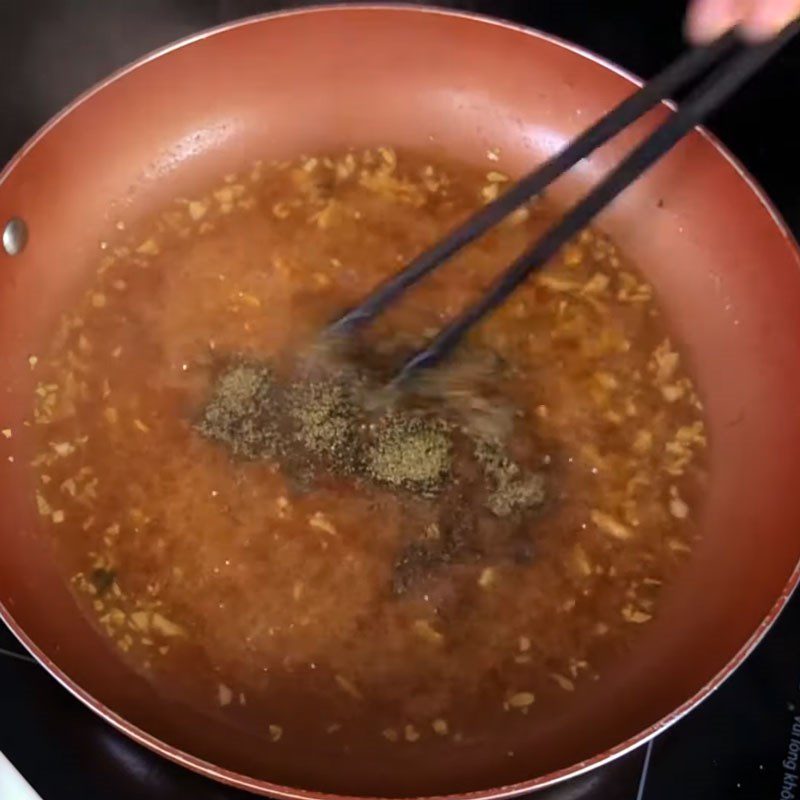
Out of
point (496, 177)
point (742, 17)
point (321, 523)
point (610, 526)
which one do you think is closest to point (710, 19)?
point (742, 17)

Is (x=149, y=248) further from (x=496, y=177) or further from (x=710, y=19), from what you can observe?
(x=710, y=19)

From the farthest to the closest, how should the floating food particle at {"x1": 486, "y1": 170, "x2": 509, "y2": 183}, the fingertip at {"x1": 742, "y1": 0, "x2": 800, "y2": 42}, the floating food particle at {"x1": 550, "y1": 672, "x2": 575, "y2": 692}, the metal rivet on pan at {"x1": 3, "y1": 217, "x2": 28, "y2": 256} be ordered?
the floating food particle at {"x1": 486, "y1": 170, "x2": 509, "y2": 183} < the metal rivet on pan at {"x1": 3, "y1": 217, "x2": 28, "y2": 256} < the floating food particle at {"x1": 550, "y1": 672, "x2": 575, "y2": 692} < the fingertip at {"x1": 742, "y1": 0, "x2": 800, "y2": 42}

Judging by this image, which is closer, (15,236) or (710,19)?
(710,19)

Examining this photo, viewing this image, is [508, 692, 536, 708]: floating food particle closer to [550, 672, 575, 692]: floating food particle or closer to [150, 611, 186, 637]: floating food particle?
[550, 672, 575, 692]: floating food particle

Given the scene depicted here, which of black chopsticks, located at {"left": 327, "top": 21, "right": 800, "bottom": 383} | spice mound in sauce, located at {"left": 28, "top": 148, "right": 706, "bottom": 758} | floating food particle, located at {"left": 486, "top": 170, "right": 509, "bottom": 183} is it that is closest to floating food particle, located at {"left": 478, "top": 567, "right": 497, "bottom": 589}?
spice mound in sauce, located at {"left": 28, "top": 148, "right": 706, "bottom": 758}

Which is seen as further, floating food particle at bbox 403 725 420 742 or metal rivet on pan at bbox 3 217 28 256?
metal rivet on pan at bbox 3 217 28 256

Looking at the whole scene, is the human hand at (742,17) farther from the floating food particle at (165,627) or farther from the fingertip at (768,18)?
the floating food particle at (165,627)

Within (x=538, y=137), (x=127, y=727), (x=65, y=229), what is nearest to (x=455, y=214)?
(x=538, y=137)

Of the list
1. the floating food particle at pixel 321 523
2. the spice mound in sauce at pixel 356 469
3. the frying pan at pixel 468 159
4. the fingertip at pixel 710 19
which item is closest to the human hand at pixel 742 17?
the fingertip at pixel 710 19
